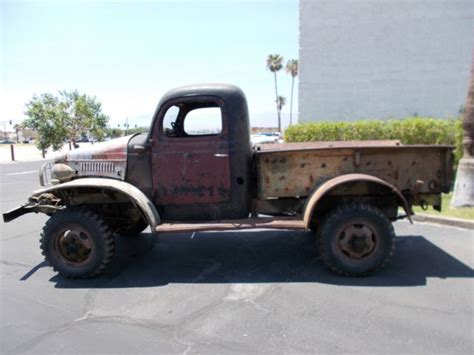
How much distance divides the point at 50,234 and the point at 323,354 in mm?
3229

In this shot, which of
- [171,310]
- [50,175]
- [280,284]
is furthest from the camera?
[50,175]

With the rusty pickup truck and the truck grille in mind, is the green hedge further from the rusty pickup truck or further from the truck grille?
the truck grille

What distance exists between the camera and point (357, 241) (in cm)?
403

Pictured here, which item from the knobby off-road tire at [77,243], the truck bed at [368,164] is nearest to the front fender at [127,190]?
the knobby off-road tire at [77,243]

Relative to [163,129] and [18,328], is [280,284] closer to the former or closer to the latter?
[163,129]

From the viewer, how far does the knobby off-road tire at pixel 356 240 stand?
13.2ft

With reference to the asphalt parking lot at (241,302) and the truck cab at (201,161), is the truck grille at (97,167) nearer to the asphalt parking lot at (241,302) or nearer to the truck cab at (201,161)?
the truck cab at (201,161)

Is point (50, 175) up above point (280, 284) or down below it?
above

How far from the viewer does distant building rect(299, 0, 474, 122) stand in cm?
1723

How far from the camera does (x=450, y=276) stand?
4055mm

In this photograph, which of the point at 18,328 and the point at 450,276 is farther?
the point at 450,276

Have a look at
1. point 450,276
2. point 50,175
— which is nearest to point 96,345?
point 50,175

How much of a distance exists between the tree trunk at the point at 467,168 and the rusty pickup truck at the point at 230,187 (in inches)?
112

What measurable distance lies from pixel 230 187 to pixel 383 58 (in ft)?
54.1
